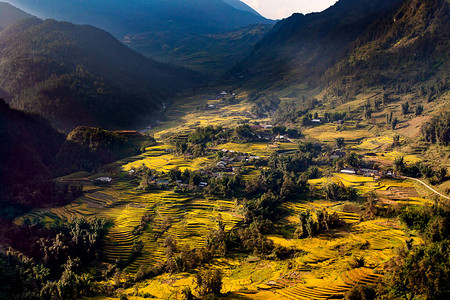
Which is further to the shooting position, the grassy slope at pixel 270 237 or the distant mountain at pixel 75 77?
the distant mountain at pixel 75 77

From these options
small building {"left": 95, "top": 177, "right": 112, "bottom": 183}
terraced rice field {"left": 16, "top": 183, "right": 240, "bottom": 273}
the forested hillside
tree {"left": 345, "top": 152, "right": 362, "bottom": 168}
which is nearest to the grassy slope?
terraced rice field {"left": 16, "top": 183, "right": 240, "bottom": 273}

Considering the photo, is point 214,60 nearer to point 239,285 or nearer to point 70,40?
point 70,40

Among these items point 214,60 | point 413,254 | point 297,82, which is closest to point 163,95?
point 297,82

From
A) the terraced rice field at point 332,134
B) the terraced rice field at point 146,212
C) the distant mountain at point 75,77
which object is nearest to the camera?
the terraced rice field at point 146,212

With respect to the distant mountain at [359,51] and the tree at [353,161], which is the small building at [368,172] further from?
the distant mountain at [359,51]

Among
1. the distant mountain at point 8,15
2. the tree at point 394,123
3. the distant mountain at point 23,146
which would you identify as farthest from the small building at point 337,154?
the distant mountain at point 8,15

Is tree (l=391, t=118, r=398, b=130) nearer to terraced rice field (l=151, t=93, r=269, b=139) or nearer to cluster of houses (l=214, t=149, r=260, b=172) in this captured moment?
cluster of houses (l=214, t=149, r=260, b=172)
